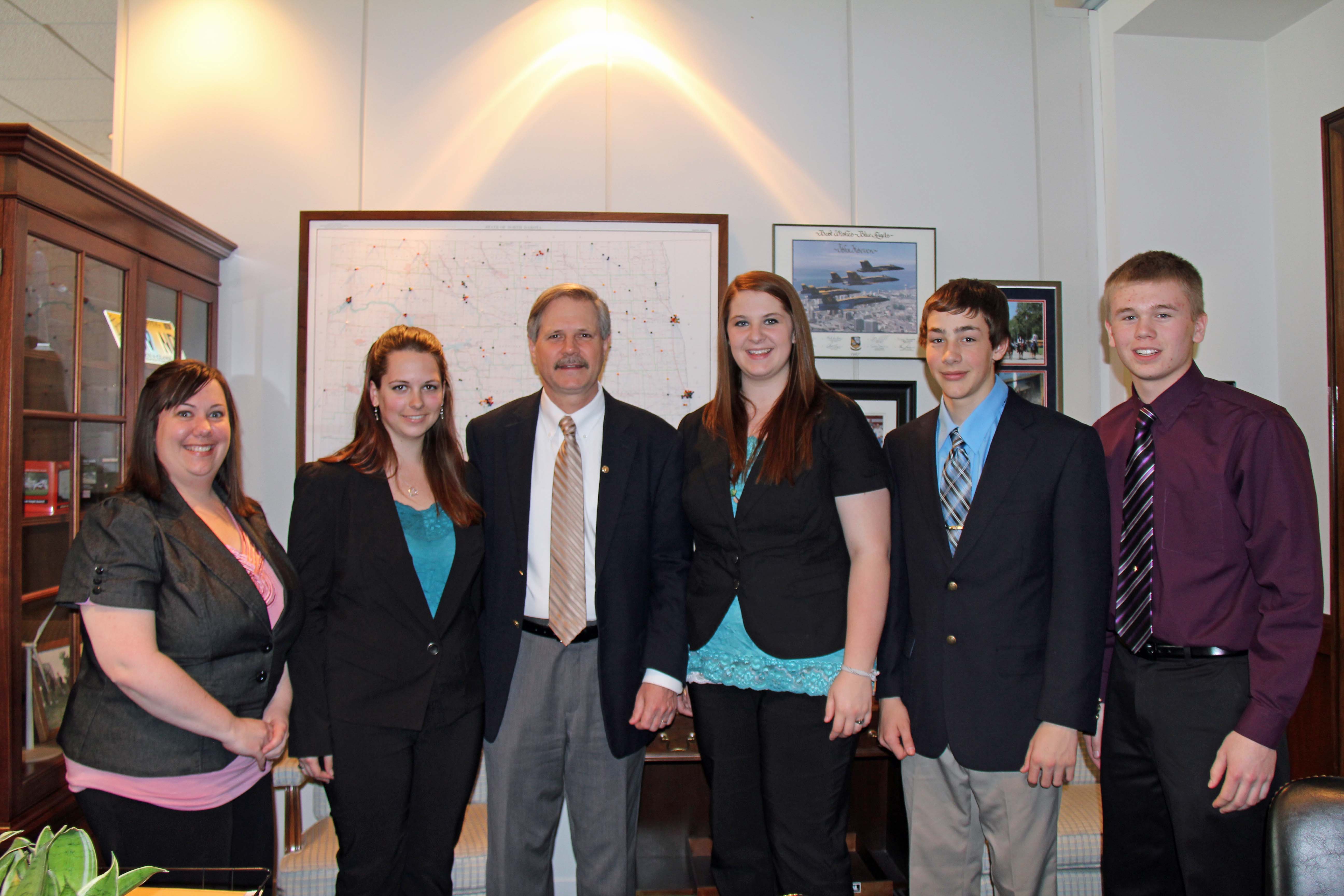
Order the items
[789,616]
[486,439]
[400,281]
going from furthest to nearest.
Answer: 1. [400,281]
2. [486,439]
3. [789,616]

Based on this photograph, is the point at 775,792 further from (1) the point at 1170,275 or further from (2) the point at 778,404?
(1) the point at 1170,275

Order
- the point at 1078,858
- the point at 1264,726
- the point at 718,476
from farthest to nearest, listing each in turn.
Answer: the point at 1078,858, the point at 718,476, the point at 1264,726

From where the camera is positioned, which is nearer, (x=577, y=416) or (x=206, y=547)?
(x=206, y=547)

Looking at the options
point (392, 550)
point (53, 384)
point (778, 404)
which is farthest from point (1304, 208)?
point (53, 384)

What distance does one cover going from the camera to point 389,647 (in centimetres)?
182

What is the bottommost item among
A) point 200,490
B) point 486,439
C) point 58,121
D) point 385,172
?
point 200,490

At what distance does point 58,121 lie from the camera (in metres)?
3.79

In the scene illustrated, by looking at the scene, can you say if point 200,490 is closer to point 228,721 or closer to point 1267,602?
point 228,721

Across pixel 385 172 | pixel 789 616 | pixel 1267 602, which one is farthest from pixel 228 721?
pixel 1267 602

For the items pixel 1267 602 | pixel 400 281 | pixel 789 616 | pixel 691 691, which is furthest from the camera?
pixel 400 281

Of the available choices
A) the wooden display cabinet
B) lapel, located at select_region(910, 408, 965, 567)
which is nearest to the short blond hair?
lapel, located at select_region(910, 408, 965, 567)

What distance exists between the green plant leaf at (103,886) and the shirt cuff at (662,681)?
1140 mm

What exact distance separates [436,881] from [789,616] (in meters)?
1.08

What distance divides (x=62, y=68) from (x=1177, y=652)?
4.85 m
